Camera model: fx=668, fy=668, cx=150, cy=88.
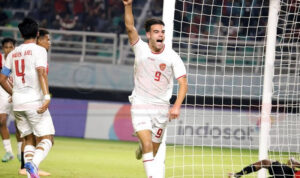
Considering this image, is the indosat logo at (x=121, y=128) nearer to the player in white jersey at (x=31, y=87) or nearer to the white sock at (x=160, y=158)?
the white sock at (x=160, y=158)

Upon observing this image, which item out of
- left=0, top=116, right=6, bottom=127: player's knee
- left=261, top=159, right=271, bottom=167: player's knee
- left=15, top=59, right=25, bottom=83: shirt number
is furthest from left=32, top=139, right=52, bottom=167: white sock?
left=0, top=116, right=6, bottom=127: player's knee

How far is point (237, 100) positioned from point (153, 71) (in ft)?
38.1

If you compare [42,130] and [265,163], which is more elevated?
[42,130]

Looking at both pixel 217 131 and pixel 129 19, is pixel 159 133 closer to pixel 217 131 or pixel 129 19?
pixel 129 19

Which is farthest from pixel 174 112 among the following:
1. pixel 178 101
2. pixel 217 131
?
pixel 217 131

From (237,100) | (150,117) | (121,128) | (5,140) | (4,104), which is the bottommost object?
(121,128)

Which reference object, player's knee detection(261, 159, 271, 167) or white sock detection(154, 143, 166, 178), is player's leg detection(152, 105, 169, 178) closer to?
white sock detection(154, 143, 166, 178)

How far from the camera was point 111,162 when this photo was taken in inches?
471

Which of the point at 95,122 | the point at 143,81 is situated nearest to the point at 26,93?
the point at 143,81

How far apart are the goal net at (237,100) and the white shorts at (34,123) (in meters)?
1.70

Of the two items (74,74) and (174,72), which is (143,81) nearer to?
(174,72)

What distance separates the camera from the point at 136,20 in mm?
21078

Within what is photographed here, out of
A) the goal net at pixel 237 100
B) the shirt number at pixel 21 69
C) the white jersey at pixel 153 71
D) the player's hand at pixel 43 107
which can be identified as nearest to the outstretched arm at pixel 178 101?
the white jersey at pixel 153 71

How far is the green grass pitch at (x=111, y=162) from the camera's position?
1005 centimetres
